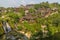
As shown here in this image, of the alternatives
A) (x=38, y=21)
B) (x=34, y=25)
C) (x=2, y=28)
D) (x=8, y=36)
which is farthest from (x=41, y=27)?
(x=8, y=36)

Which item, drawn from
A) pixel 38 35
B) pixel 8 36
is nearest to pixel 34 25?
pixel 38 35

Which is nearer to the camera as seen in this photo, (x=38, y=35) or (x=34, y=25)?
(x=38, y=35)

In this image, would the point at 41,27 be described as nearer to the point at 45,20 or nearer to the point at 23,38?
the point at 45,20

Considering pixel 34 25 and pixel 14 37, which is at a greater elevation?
pixel 14 37

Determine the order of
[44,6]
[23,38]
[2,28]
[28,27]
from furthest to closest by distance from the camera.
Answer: [44,6], [28,27], [2,28], [23,38]

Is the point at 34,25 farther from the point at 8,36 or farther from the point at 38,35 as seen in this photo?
the point at 8,36

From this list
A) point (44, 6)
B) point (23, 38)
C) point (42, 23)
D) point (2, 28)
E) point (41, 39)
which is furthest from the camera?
point (44, 6)

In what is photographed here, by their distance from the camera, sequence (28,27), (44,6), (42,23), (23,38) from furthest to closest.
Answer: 1. (44,6)
2. (42,23)
3. (28,27)
4. (23,38)

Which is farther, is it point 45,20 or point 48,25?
point 45,20

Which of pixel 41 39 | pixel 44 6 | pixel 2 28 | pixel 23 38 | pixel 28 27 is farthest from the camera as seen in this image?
pixel 44 6
